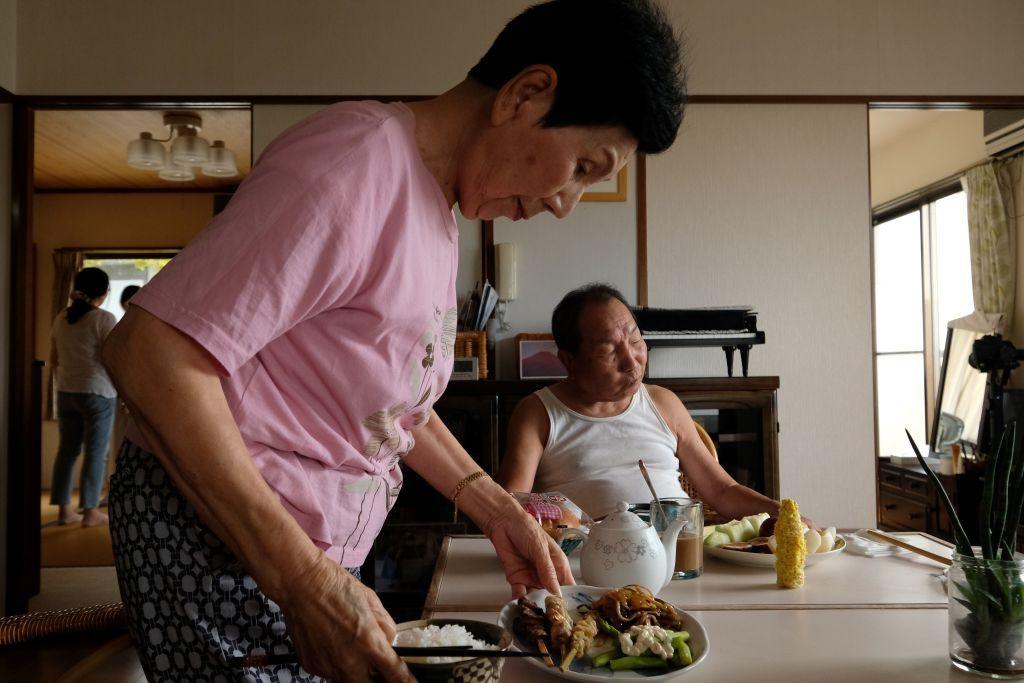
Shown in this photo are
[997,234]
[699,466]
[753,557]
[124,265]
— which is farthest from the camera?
[124,265]

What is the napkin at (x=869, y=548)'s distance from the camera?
1.66 m

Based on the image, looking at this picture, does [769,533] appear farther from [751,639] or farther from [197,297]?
[197,297]

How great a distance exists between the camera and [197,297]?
0.69 meters

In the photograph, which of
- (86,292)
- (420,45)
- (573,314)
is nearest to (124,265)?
(86,292)

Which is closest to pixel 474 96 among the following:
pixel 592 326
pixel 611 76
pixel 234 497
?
pixel 611 76

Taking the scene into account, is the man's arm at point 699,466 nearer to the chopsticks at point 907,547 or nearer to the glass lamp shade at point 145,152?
the chopsticks at point 907,547

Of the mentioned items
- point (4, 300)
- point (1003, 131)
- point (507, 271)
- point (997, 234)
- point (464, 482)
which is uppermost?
point (1003, 131)

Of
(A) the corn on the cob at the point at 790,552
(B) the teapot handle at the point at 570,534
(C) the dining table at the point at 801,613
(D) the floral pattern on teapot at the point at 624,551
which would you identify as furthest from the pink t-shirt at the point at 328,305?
(A) the corn on the cob at the point at 790,552

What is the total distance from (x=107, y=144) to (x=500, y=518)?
623 cm

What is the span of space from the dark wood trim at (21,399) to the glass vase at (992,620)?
3.87 m

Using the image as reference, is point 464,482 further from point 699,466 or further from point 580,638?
point 699,466

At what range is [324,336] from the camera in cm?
83

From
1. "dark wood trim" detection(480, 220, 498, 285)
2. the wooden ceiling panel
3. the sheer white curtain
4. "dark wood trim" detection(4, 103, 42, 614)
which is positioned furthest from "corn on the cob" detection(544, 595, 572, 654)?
the sheer white curtain

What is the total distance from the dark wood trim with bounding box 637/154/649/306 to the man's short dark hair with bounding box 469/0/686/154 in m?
2.81
